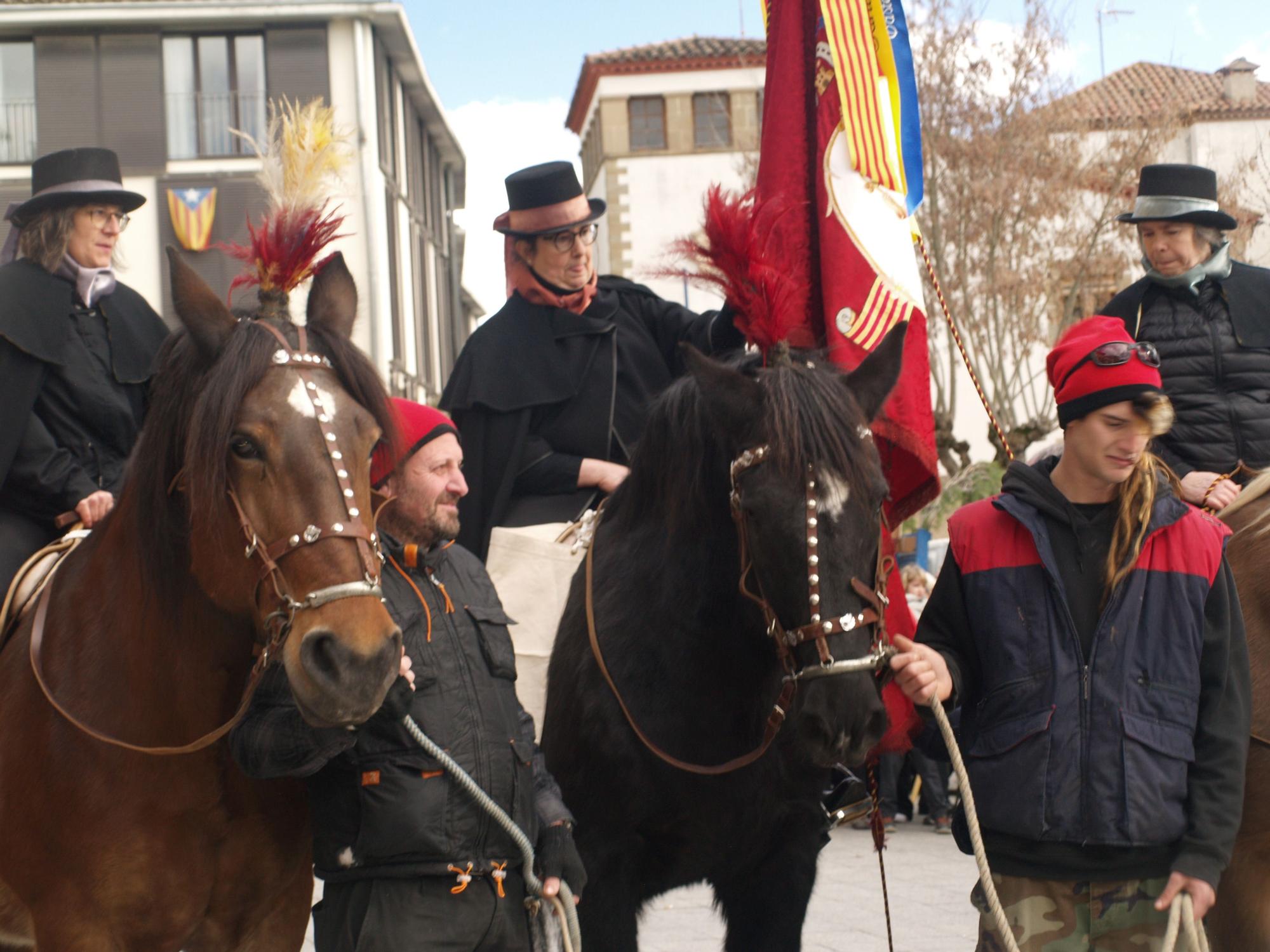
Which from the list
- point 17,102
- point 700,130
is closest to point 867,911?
point 17,102

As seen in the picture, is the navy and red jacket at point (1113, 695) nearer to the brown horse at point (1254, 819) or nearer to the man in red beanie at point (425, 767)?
the brown horse at point (1254, 819)

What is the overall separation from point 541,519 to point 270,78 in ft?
92.8

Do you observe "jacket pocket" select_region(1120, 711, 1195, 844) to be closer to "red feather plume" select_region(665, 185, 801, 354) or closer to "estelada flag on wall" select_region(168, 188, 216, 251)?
"red feather plume" select_region(665, 185, 801, 354)

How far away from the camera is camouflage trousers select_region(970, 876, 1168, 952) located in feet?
11.1

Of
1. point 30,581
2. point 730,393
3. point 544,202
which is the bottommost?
point 30,581

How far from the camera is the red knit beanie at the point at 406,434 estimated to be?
326cm

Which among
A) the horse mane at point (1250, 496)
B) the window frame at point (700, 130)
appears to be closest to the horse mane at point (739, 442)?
the horse mane at point (1250, 496)

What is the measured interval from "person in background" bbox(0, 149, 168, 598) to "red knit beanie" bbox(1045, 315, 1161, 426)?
2.64m

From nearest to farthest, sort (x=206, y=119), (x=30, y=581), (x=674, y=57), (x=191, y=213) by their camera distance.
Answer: (x=30, y=581), (x=191, y=213), (x=206, y=119), (x=674, y=57)

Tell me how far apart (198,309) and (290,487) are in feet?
1.65

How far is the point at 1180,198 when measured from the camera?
15.8 feet

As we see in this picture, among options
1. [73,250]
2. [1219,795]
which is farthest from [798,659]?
[73,250]

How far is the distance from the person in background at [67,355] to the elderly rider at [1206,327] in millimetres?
3280

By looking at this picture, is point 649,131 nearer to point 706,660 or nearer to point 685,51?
point 685,51
